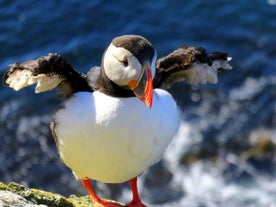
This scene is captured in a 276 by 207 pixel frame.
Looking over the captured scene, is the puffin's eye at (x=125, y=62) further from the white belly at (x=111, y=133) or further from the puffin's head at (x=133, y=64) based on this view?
the white belly at (x=111, y=133)

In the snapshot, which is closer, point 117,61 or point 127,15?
point 117,61

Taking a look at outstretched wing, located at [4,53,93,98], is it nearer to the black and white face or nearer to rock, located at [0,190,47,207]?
the black and white face

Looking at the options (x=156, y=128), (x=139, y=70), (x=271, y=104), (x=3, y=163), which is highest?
(x=139, y=70)

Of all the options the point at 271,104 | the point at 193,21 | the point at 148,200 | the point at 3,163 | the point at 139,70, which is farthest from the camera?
the point at 193,21

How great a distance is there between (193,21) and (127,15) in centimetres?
160

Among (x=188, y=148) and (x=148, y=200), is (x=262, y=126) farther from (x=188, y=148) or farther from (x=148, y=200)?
(x=148, y=200)

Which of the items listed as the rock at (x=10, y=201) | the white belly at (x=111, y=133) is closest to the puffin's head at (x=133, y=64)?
the white belly at (x=111, y=133)

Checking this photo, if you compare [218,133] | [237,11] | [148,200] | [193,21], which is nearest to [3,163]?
[148,200]

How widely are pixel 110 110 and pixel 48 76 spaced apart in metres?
0.59

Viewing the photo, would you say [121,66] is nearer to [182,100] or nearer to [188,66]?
[188,66]

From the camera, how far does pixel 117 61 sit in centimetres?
482

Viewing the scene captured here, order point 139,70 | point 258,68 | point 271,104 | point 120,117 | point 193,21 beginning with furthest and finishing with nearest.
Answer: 1. point 193,21
2. point 258,68
3. point 271,104
4. point 120,117
5. point 139,70

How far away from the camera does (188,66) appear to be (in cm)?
610

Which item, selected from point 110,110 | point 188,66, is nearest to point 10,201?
point 110,110
